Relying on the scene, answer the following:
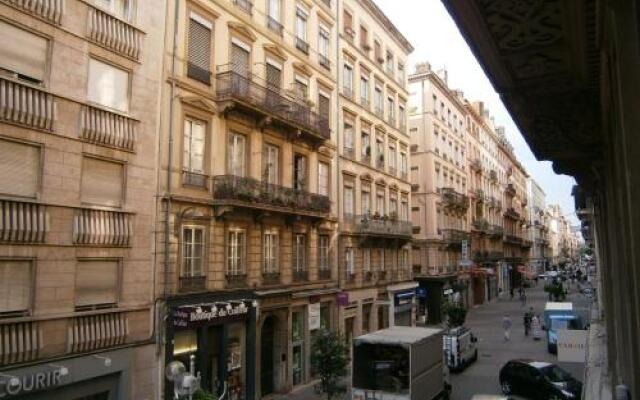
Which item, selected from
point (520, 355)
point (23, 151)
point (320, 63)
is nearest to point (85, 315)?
point (23, 151)

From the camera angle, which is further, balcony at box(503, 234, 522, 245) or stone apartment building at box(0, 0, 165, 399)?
balcony at box(503, 234, 522, 245)

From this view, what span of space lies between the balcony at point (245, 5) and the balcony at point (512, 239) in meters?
63.4

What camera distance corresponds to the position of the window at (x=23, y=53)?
45.4 ft

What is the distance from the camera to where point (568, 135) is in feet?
19.2

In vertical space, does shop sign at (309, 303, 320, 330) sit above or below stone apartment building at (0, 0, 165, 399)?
below

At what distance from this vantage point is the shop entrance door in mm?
23188

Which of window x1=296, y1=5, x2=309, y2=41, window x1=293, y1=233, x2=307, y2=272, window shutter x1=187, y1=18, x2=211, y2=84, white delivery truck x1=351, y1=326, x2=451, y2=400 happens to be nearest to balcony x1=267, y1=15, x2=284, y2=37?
window x1=296, y1=5, x2=309, y2=41

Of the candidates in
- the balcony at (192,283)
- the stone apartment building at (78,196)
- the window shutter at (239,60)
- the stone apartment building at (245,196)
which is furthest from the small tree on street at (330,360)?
the window shutter at (239,60)

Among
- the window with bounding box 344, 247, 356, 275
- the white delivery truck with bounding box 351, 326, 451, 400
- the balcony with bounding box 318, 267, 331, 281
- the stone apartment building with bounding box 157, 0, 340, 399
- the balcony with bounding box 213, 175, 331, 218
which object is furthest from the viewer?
the window with bounding box 344, 247, 356, 275

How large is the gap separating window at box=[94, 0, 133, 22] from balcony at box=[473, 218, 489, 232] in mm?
49972

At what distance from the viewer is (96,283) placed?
52.5 ft

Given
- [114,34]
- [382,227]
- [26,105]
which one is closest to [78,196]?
[26,105]

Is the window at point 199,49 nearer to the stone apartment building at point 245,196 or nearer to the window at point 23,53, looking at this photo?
the stone apartment building at point 245,196

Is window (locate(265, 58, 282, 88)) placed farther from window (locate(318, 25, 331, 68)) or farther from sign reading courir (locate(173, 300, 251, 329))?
sign reading courir (locate(173, 300, 251, 329))
